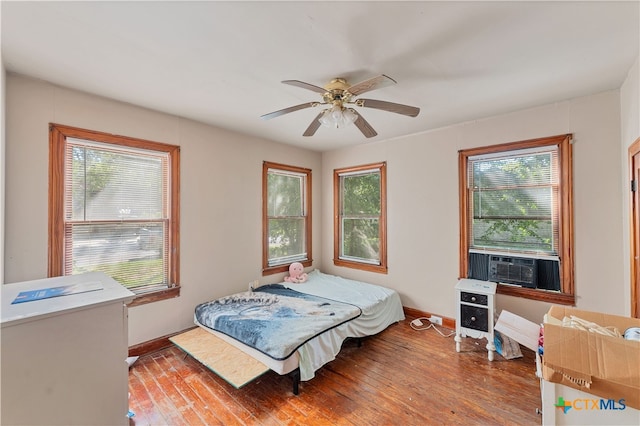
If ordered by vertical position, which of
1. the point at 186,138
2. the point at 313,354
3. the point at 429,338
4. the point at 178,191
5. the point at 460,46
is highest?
the point at 460,46

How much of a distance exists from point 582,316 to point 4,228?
4.16 metres

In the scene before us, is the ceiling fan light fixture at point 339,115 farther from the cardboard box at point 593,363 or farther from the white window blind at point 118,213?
the white window blind at point 118,213

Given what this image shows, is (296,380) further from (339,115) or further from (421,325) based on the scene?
(339,115)

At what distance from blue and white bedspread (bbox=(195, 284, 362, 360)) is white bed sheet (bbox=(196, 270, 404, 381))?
0.22 feet

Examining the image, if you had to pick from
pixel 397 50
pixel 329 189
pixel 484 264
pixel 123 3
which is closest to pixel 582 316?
pixel 484 264

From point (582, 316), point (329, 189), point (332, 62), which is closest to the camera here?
point (582, 316)

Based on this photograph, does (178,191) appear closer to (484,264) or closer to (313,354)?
(313,354)

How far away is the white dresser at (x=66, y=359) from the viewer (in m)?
1.02

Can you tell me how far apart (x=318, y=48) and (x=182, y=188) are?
223 cm

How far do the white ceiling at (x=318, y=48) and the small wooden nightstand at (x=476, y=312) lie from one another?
77.2 inches

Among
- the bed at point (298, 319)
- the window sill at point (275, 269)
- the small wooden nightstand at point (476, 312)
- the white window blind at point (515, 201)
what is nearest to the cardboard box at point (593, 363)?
the small wooden nightstand at point (476, 312)

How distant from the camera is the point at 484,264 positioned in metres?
3.12

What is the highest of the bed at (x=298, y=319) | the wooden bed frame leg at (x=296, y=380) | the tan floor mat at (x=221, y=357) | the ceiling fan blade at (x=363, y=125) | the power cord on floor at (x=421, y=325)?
the ceiling fan blade at (x=363, y=125)

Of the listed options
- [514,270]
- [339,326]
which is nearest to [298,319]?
[339,326]
